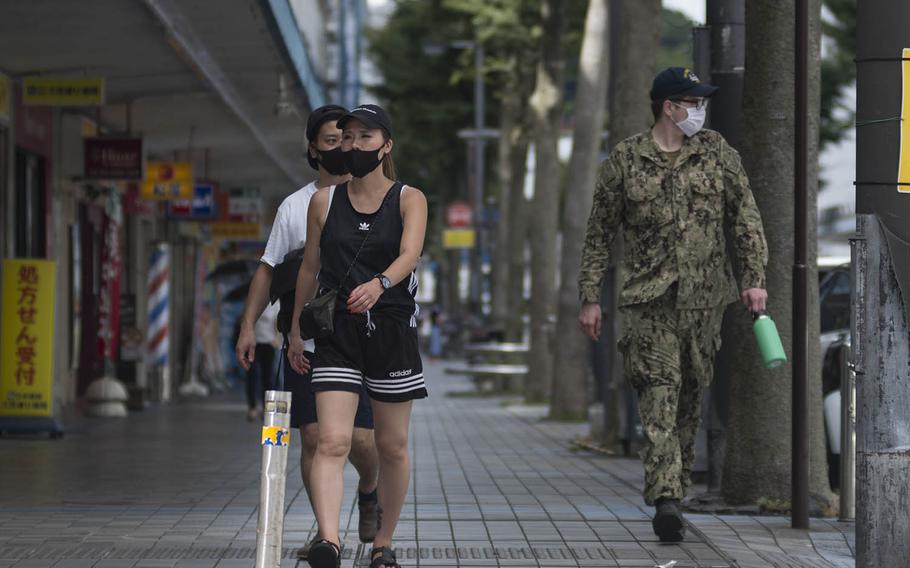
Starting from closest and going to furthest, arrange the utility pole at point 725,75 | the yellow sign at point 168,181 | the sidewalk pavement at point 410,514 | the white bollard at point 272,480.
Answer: the white bollard at point 272,480, the sidewalk pavement at point 410,514, the utility pole at point 725,75, the yellow sign at point 168,181

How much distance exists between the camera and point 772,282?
31.7 ft

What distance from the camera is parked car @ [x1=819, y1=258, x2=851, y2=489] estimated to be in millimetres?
11695

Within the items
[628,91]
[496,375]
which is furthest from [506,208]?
[628,91]

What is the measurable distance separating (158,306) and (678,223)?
65.3 ft

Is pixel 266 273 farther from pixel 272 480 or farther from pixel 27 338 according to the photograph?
pixel 27 338

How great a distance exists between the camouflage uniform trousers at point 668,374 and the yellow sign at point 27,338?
9.48 meters

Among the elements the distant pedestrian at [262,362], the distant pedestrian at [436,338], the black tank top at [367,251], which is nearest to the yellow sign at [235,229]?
the distant pedestrian at [262,362]

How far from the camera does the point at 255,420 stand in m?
21.0

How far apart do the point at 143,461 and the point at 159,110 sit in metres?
9.65

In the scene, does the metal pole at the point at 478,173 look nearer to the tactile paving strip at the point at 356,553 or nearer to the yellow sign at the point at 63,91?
the yellow sign at the point at 63,91

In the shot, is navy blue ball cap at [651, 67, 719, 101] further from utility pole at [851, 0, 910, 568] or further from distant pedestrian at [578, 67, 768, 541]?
utility pole at [851, 0, 910, 568]

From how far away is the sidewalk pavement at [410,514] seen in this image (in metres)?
7.75

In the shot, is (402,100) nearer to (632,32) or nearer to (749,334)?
(632,32)

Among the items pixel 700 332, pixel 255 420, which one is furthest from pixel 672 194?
pixel 255 420
